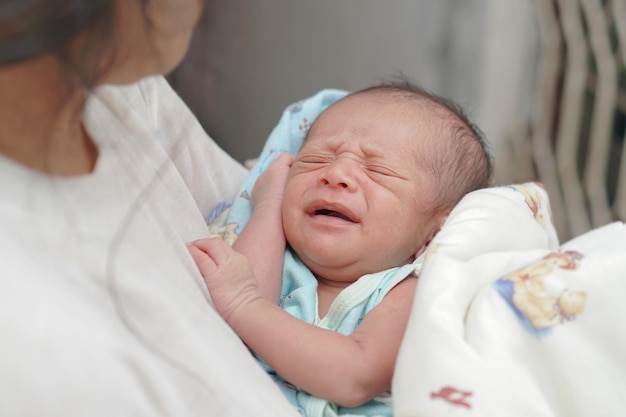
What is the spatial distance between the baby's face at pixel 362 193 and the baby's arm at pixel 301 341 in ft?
0.49

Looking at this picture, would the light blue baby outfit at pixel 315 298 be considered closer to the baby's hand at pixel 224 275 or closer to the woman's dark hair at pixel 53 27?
the baby's hand at pixel 224 275

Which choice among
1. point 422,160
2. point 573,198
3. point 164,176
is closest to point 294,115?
point 422,160

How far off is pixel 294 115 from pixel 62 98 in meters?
0.75

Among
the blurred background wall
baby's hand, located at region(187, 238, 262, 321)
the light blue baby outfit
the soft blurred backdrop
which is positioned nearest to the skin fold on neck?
baby's hand, located at region(187, 238, 262, 321)

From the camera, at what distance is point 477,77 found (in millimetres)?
2838

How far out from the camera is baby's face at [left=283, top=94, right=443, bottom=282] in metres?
1.01

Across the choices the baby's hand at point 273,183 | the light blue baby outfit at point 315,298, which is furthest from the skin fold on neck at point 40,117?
the baby's hand at point 273,183

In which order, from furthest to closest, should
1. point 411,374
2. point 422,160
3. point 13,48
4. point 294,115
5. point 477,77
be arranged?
point 477,77 < point 294,115 < point 422,160 < point 411,374 < point 13,48

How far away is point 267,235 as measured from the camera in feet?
3.45

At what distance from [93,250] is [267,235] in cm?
45

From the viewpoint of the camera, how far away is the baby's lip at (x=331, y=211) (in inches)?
40.1

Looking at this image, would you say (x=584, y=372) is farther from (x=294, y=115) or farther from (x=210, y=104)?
(x=210, y=104)

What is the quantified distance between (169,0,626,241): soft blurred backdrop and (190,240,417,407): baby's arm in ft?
4.08

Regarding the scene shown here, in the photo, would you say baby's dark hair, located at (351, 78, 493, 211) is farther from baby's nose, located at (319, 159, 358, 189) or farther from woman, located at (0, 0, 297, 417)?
woman, located at (0, 0, 297, 417)
